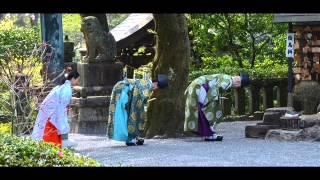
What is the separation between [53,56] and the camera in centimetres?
1098

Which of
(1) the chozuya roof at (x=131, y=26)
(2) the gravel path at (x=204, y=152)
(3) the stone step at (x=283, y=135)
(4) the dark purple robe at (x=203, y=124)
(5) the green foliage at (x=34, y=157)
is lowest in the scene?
(2) the gravel path at (x=204, y=152)

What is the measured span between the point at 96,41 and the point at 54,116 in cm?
515

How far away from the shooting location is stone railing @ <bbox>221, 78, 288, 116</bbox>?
18.8 m

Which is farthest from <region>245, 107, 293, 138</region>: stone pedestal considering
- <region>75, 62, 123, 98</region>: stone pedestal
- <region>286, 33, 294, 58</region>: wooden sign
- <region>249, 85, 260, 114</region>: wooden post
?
<region>249, 85, 260, 114</region>: wooden post

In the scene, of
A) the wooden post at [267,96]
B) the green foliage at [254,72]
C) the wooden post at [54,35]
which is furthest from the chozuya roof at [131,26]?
the wooden post at [54,35]

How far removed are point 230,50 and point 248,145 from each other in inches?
322

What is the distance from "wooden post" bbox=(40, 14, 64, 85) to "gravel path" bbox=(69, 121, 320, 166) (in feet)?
5.32

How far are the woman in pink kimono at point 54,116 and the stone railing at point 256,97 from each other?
7.43m

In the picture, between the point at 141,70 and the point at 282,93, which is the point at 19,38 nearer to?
the point at 141,70

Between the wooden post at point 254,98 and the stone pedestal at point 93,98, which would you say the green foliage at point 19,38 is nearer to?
the stone pedestal at point 93,98

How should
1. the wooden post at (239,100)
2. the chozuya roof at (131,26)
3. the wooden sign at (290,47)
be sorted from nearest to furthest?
the wooden sign at (290,47) → the wooden post at (239,100) → the chozuya roof at (131,26)

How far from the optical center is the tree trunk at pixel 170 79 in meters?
14.7
